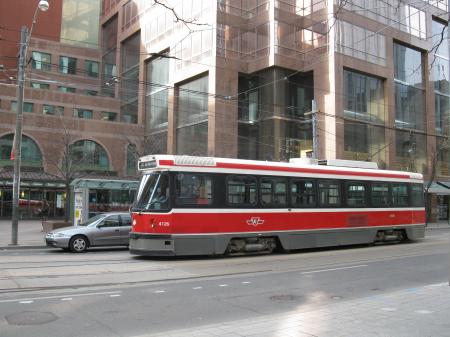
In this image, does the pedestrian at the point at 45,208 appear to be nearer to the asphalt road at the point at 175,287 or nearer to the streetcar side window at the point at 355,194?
the asphalt road at the point at 175,287

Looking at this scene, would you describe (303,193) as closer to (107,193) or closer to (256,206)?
(256,206)

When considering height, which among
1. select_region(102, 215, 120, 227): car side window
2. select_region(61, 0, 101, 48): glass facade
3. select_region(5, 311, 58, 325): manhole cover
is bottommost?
select_region(5, 311, 58, 325): manhole cover

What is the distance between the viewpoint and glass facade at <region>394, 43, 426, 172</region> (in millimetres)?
47562

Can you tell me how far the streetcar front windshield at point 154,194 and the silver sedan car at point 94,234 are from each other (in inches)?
162

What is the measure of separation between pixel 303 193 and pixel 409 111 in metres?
36.1

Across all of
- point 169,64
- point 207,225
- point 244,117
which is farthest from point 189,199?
point 169,64

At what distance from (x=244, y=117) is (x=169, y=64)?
10.5 metres

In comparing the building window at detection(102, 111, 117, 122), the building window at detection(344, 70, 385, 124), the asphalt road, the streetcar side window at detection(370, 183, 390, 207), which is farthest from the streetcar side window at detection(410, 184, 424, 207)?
the building window at detection(102, 111, 117, 122)

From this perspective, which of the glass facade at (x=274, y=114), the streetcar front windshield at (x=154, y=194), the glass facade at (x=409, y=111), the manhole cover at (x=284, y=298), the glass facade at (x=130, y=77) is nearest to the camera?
the manhole cover at (x=284, y=298)

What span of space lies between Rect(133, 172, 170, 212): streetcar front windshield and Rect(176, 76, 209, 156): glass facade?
27.1 m

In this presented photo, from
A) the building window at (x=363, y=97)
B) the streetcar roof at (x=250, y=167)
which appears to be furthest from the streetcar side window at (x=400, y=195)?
the building window at (x=363, y=97)

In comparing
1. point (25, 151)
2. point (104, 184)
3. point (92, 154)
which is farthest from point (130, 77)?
point (104, 184)

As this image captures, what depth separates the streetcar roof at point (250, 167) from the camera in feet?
47.9

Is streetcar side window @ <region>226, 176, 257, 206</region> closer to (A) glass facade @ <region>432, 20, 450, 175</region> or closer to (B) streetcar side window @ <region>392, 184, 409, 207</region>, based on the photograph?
(B) streetcar side window @ <region>392, 184, 409, 207</region>
